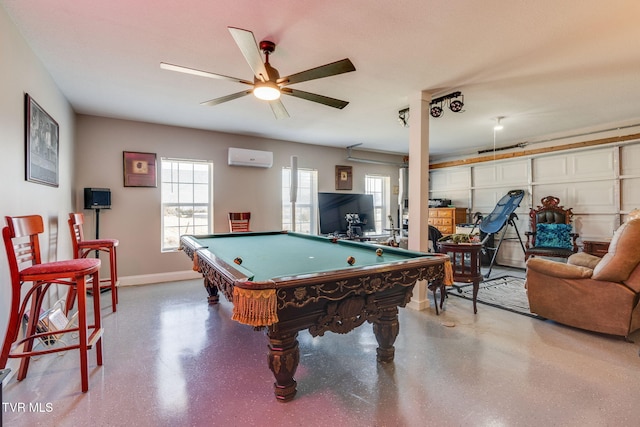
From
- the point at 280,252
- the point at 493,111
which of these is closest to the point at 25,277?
the point at 280,252

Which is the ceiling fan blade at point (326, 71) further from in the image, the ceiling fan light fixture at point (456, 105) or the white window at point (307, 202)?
the white window at point (307, 202)

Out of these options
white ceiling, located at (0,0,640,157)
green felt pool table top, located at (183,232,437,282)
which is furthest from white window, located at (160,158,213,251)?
green felt pool table top, located at (183,232,437,282)

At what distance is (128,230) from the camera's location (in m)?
4.43

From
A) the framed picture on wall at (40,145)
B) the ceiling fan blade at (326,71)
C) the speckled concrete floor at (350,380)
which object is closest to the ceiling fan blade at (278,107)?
the ceiling fan blade at (326,71)

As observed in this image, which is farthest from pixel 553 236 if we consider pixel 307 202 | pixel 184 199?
pixel 184 199

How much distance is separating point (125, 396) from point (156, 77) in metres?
2.75

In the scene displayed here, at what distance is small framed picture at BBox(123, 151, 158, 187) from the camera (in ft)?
14.4

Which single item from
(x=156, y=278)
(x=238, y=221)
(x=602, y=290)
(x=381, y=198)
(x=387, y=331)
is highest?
(x=381, y=198)

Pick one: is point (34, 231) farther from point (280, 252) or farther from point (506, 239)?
point (506, 239)

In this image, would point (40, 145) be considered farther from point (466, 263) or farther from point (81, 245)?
point (466, 263)

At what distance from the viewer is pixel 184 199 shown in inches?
193

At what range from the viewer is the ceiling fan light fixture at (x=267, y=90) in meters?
2.22

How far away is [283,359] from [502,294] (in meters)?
3.48

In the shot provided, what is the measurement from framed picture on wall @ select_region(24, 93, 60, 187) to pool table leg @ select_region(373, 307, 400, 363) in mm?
2950
